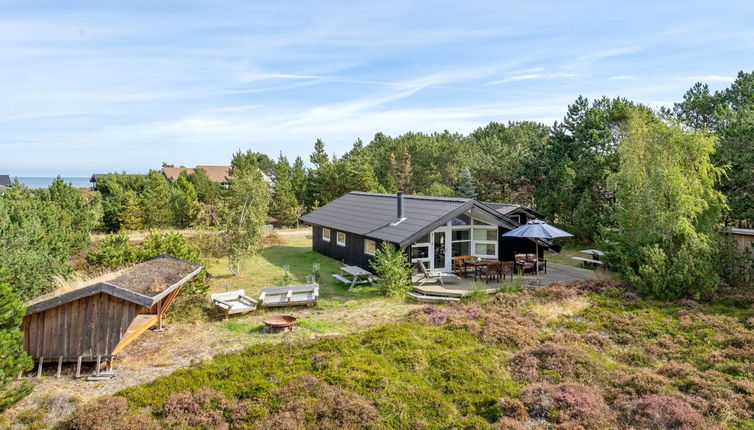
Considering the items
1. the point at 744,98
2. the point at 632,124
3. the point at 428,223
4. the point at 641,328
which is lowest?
the point at 641,328

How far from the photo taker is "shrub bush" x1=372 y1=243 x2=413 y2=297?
14.4 meters

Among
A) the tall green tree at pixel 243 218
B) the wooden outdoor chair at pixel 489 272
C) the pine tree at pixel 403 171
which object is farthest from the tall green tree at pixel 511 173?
the tall green tree at pixel 243 218

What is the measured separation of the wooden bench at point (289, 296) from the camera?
515 inches

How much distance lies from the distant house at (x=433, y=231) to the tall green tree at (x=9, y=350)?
10183 millimetres

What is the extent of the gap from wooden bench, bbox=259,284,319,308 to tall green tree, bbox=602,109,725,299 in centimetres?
1018

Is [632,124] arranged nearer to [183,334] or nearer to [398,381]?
[398,381]

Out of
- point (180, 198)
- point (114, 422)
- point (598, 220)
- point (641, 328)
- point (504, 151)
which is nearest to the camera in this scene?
point (114, 422)

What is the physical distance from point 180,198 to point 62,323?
28.2 meters

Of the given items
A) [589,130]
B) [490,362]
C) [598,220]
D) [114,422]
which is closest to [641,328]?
[490,362]

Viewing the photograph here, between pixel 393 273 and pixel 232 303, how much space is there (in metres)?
5.17

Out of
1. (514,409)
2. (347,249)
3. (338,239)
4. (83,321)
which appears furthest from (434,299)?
(83,321)

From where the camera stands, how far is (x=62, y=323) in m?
8.49

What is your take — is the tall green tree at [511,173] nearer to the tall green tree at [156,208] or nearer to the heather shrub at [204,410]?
the tall green tree at [156,208]

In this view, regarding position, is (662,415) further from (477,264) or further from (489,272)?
(477,264)
